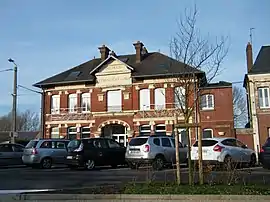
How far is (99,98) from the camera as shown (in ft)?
113

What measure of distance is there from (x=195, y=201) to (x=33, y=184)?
6.58 meters

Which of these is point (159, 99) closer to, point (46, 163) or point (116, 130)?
point (116, 130)

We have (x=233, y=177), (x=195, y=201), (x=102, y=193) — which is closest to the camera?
(x=195, y=201)

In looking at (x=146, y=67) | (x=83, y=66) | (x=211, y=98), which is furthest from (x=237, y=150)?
(x=83, y=66)

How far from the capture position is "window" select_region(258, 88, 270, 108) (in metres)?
28.8

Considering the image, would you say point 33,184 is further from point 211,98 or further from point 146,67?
point 146,67

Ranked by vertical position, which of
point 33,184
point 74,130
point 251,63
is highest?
point 251,63

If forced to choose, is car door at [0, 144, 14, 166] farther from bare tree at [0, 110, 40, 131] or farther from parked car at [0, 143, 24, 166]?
bare tree at [0, 110, 40, 131]

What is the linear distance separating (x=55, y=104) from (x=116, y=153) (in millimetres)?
17584

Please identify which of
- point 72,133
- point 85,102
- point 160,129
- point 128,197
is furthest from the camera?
point 85,102

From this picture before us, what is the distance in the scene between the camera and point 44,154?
828 inches

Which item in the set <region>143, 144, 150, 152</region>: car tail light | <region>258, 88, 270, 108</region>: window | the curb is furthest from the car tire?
<region>258, 88, 270, 108</region>: window

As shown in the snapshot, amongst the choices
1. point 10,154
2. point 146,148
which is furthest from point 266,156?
point 10,154

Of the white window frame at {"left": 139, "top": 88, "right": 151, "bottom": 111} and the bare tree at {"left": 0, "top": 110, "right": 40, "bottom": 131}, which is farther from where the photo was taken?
the bare tree at {"left": 0, "top": 110, "right": 40, "bottom": 131}
